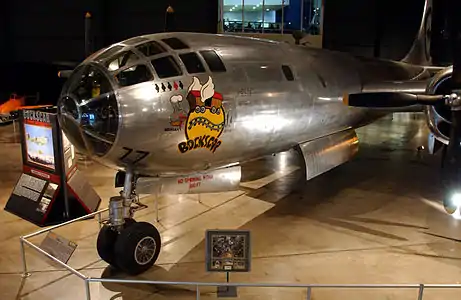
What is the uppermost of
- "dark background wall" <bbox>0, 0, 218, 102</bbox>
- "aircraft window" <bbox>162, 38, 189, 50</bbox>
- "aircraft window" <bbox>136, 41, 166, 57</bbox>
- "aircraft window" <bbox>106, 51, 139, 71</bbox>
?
"dark background wall" <bbox>0, 0, 218, 102</bbox>

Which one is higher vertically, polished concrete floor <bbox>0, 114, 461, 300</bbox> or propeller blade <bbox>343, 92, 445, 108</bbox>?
propeller blade <bbox>343, 92, 445, 108</bbox>

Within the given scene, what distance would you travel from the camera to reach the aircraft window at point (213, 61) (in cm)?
788

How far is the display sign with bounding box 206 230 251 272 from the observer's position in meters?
6.43

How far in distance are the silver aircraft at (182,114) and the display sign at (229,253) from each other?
4.98 ft

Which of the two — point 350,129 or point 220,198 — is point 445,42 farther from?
point 220,198

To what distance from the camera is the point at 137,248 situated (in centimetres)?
736

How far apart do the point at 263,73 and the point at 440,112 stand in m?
4.27

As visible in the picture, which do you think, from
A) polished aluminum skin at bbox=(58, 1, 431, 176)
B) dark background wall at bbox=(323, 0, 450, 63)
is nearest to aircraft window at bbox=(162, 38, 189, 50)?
polished aluminum skin at bbox=(58, 1, 431, 176)

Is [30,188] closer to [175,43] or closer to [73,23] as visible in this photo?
[175,43]

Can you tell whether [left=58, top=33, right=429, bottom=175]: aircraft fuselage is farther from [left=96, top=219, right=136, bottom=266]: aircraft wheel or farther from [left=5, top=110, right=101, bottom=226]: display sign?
[left=5, top=110, right=101, bottom=226]: display sign

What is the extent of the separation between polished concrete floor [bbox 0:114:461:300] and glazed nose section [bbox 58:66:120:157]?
235cm

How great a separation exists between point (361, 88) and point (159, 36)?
6028 mm

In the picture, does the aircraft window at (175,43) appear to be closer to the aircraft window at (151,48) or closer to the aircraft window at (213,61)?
the aircraft window at (151,48)

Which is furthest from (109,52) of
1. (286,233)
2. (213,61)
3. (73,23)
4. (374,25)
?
(374,25)
